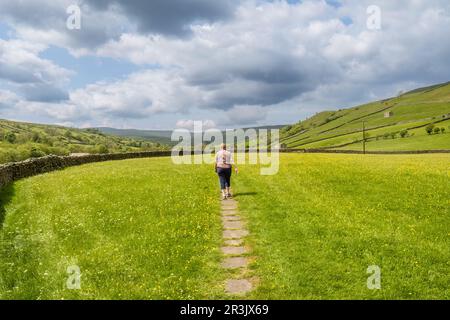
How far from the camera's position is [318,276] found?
11.3 meters

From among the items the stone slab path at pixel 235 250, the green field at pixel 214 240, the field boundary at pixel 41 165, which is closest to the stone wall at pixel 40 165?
the field boundary at pixel 41 165

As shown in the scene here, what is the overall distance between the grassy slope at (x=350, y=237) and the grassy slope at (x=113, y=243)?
2.15 m

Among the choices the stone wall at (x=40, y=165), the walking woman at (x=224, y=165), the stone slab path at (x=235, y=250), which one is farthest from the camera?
the stone wall at (x=40, y=165)

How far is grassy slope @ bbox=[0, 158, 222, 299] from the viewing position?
10.8 m

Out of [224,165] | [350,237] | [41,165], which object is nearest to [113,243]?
[350,237]

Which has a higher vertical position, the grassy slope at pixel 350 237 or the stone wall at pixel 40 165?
the stone wall at pixel 40 165

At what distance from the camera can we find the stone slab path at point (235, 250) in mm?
10742

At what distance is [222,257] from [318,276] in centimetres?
333

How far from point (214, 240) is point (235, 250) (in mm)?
1387

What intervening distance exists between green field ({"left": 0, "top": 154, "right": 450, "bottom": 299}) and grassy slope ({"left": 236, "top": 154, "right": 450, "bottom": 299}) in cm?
4

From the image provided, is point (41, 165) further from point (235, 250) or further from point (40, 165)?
point (235, 250)

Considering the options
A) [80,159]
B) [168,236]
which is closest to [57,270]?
[168,236]

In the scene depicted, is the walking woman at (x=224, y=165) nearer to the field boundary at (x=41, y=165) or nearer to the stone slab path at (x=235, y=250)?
the stone slab path at (x=235, y=250)
